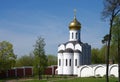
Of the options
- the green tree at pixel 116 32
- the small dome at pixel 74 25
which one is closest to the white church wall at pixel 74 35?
the small dome at pixel 74 25

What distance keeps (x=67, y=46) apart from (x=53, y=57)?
141ft

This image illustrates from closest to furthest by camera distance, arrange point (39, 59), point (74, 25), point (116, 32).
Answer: point (116, 32)
point (39, 59)
point (74, 25)

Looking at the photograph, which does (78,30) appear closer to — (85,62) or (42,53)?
(85,62)

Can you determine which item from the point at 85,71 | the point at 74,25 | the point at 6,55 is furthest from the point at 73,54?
the point at 6,55

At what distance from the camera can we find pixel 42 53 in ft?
199

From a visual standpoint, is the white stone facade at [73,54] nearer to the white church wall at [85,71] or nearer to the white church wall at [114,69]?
the white church wall at [85,71]

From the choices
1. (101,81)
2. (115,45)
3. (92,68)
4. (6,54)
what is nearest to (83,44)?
(92,68)

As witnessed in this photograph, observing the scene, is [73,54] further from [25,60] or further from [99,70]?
[25,60]

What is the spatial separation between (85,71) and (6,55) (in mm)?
17214

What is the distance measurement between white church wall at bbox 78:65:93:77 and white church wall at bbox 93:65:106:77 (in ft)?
4.04

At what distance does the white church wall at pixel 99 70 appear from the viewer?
222 feet

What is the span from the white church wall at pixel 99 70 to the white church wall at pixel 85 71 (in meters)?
1.23

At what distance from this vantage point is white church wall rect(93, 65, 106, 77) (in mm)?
67581

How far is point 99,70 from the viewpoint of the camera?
226 feet
